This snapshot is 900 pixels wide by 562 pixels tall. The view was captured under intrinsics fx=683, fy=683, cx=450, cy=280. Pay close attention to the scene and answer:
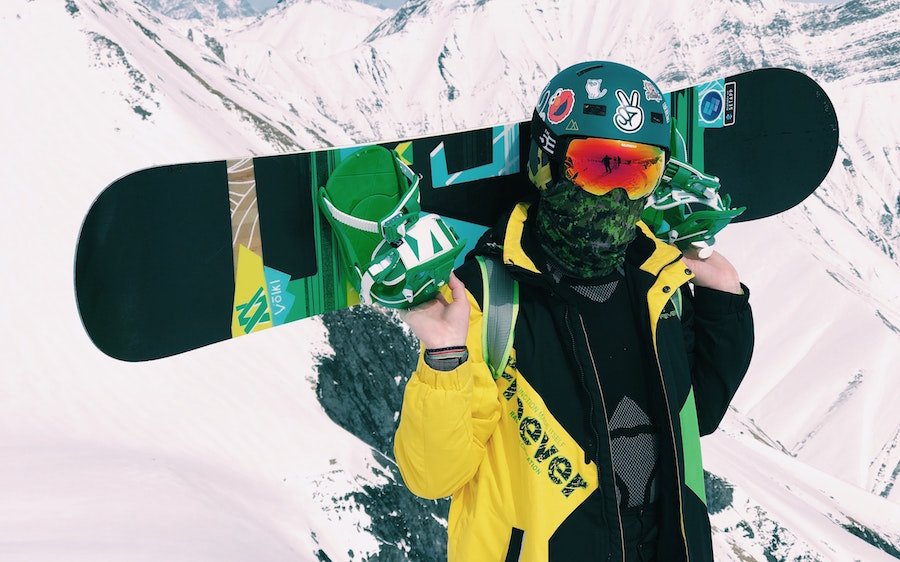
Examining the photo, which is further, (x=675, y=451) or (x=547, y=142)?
(x=547, y=142)

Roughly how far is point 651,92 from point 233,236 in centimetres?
220

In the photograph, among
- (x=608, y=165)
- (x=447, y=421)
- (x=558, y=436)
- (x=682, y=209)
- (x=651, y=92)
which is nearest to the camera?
(x=447, y=421)

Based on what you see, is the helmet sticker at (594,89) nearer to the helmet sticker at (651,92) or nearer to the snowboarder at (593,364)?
the snowboarder at (593,364)

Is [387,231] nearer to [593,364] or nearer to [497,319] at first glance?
[497,319]

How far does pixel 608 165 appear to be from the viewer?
9.31ft

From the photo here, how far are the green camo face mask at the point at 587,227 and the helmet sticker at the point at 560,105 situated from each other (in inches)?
11.1

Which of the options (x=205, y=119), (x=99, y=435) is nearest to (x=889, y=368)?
(x=205, y=119)

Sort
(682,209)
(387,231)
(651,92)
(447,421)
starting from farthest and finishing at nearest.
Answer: (682,209), (651,92), (387,231), (447,421)

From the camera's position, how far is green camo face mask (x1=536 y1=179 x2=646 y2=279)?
110 inches

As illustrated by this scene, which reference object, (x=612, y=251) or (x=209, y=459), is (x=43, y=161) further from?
(x=612, y=251)

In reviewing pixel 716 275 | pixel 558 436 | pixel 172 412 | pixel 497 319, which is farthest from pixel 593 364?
pixel 172 412

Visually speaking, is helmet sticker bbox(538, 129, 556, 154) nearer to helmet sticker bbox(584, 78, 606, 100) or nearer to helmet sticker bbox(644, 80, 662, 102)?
helmet sticker bbox(584, 78, 606, 100)

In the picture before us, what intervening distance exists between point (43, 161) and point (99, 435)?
27.7ft

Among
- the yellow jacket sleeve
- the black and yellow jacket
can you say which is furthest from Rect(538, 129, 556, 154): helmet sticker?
the yellow jacket sleeve
